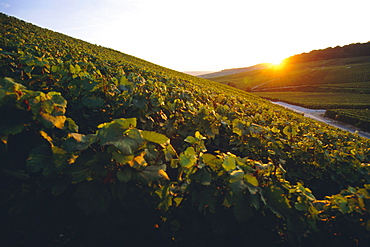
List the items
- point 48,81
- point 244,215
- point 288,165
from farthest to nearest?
point 288,165, point 48,81, point 244,215

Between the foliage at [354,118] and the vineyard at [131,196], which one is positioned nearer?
the vineyard at [131,196]

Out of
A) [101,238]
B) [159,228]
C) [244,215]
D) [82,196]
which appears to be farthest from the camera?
[159,228]

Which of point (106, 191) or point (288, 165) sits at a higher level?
point (106, 191)

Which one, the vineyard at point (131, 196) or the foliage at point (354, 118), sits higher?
the vineyard at point (131, 196)

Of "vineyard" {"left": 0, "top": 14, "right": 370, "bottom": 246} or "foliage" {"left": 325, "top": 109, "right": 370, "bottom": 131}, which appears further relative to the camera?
"foliage" {"left": 325, "top": 109, "right": 370, "bottom": 131}

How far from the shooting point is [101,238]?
1.63 m

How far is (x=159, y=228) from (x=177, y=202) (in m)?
0.34

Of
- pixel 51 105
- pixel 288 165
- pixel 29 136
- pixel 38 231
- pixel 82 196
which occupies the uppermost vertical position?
pixel 51 105

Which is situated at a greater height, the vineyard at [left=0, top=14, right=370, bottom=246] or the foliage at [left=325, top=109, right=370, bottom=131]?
the vineyard at [left=0, top=14, right=370, bottom=246]

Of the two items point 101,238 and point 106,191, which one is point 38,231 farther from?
point 106,191

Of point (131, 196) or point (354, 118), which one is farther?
point (354, 118)

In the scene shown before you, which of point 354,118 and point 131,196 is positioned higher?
point 131,196

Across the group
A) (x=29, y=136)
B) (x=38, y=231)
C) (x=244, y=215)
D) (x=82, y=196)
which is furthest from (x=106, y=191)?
(x=244, y=215)

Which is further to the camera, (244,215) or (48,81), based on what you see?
(48,81)
